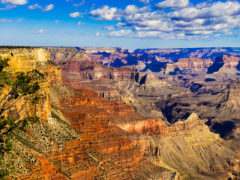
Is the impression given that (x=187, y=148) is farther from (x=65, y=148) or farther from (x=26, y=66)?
(x=26, y=66)

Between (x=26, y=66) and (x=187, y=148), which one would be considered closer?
(x=26, y=66)

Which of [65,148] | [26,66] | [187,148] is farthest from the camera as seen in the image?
[187,148]

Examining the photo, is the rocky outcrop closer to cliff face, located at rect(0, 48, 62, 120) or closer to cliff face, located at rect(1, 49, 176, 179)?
cliff face, located at rect(1, 49, 176, 179)

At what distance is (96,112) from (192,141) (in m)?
59.4

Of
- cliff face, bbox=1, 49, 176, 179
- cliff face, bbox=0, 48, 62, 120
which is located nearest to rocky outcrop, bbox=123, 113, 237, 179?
cliff face, bbox=1, 49, 176, 179

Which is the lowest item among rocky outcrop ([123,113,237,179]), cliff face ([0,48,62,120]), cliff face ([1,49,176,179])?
rocky outcrop ([123,113,237,179])

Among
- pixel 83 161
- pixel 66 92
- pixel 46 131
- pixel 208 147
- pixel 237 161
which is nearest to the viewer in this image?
pixel 46 131

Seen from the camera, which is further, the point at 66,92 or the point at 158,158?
the point at 158,158

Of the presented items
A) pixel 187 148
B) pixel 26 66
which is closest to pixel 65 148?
pixel 26 66

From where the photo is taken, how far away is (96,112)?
3971 inches

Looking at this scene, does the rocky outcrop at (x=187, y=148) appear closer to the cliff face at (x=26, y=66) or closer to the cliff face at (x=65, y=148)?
the cliff face at (x=65, y=148)

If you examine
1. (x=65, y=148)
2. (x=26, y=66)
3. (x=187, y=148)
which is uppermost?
(x=26, y=66)

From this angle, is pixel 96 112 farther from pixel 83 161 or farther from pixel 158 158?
pixel 83 161

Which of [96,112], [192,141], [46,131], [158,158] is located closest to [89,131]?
[46,131]
